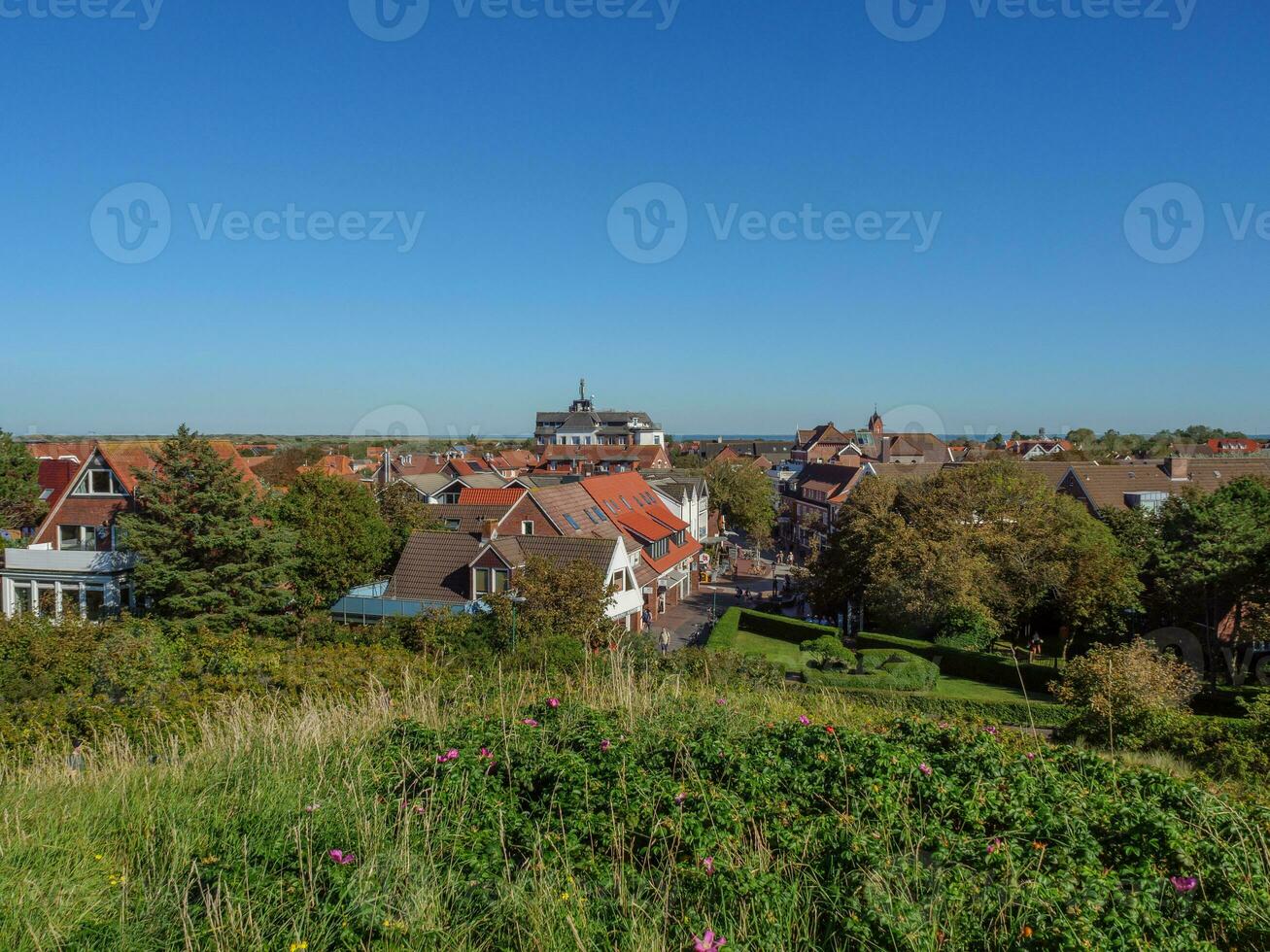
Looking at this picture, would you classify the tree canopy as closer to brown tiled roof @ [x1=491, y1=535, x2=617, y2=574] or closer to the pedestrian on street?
brown tiled roof @ [x1=491, y1=535, x2=617, y2=574]

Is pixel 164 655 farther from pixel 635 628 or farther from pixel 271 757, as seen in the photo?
pixel 635 628

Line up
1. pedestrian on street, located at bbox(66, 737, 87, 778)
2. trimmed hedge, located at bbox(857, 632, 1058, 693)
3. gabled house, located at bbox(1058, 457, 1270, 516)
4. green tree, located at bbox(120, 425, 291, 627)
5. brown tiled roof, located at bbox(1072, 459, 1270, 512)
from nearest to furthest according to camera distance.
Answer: pedestrian on street, located at bbox(66, 737, 87, 778)
green tree, located at bbox(120, 425, 291, 627)
trimmed hedge, located at bbox(857, 632, 1058, 693)
gabled house, located at bbox(1058, 457, 1270, 516)
brown tiled roof, located at bbox(1072, 459, 1270, 512)

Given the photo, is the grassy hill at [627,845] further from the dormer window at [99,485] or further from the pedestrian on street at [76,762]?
the dormer window at [99,485]

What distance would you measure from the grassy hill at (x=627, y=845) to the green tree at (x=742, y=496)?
57859 mm

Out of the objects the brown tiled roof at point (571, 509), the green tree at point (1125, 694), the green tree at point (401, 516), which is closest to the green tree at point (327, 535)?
the green tree at point (401, 516)

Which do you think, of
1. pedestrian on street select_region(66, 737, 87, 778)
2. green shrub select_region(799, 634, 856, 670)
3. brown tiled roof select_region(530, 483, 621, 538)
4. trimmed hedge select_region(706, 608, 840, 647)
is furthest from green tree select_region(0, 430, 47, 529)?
green shrub select_region(799, 634, 856, 670)

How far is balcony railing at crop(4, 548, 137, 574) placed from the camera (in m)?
24.1

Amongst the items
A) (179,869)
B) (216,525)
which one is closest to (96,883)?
(179,869)

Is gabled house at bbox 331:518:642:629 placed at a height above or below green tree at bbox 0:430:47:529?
below

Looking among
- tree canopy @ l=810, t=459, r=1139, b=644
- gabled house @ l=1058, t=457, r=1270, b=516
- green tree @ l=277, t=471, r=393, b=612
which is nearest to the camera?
green tree @ l=277, t=471, r=393, b=612

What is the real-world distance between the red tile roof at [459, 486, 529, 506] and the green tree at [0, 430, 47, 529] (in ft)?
67.2

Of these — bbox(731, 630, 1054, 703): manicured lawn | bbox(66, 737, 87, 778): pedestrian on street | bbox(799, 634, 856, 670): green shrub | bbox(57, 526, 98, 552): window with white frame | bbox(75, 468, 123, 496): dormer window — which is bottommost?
bbox(731, 630, 1054, 703): manicured lawn

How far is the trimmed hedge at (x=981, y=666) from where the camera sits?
80.2 ft

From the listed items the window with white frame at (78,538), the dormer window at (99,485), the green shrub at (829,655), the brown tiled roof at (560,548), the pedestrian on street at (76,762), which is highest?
the dormer window at (99,485)
